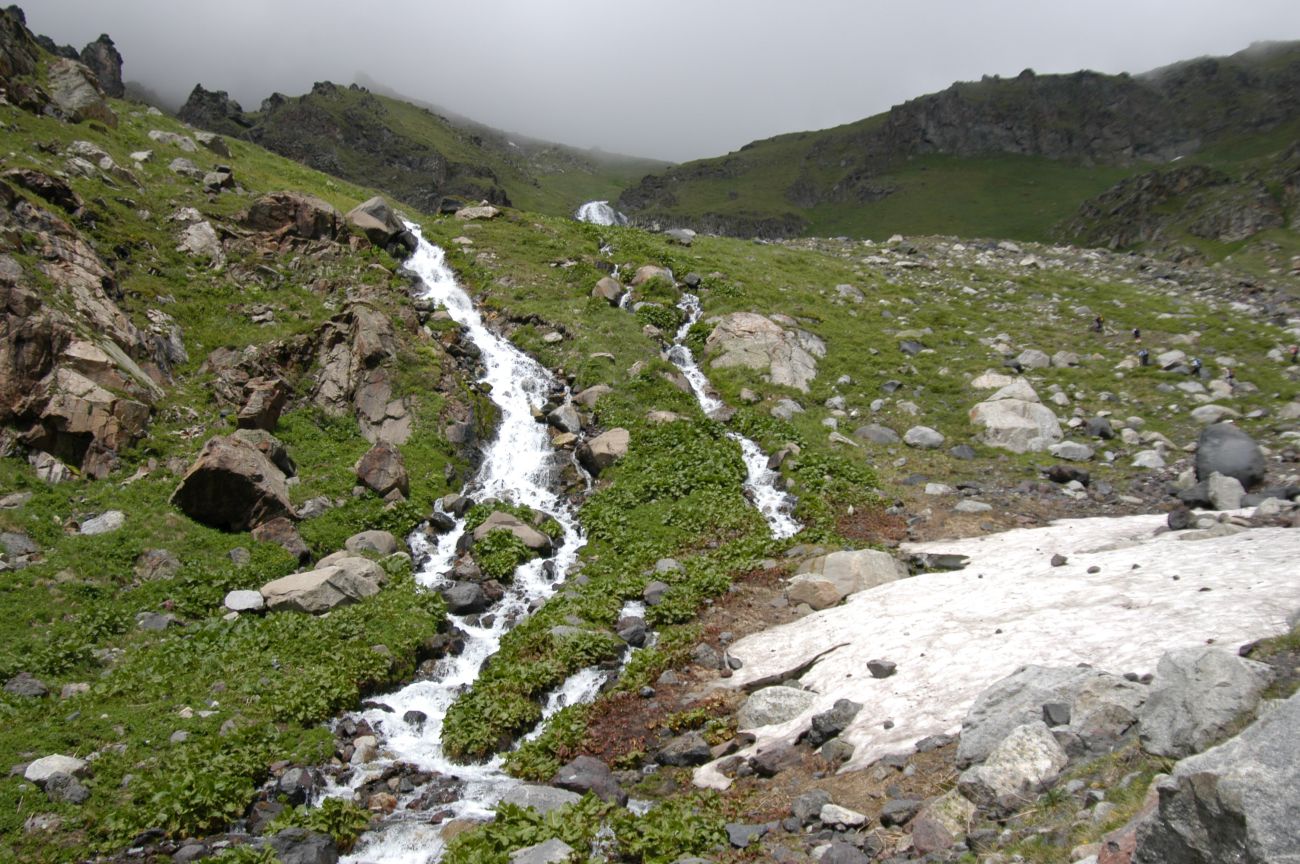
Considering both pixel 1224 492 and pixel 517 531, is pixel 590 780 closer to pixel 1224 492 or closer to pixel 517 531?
pixel 517 531

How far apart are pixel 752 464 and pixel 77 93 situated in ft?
151

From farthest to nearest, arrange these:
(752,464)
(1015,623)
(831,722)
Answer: (752,464) → (1015,623) → (831,722)

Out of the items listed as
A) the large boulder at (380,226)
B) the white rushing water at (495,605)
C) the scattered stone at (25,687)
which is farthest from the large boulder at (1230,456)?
the large boulder at (380,226)

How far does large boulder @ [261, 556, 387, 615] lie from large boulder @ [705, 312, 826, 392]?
21073mm

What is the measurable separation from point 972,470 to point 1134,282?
33412mm

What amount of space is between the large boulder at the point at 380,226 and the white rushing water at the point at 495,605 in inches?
61.2

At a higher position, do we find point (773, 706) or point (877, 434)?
point (877, 434)

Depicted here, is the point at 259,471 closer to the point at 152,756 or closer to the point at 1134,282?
the point at 152,756

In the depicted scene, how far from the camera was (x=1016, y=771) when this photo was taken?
29.4 ft

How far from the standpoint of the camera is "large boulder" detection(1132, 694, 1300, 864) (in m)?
5.28

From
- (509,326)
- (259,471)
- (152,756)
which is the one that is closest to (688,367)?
(509,326)

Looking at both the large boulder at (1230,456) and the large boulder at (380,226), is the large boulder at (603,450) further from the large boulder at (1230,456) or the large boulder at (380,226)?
the large boulder at (380,226)

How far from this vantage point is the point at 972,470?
2844 centimetres

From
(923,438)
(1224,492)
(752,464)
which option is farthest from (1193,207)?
(752,464)
